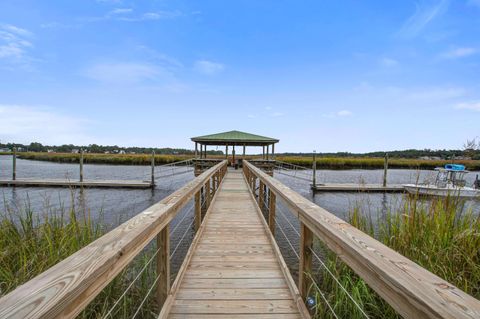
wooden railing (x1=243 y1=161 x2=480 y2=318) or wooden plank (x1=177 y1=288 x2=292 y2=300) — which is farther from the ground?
wooden railing (x1=243 y1=161 x2=480 y2=318)

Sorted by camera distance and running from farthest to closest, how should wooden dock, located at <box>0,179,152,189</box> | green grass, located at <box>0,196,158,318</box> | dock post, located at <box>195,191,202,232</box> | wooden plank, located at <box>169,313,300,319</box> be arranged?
wooden dock, located at <box>0,179,152,189</box>
dock post, located at <box>195,191,202,232</box>
green grass, located at <box>0,196,158,318</box>
wooden plank, located at <box>169,313,300,319</box>

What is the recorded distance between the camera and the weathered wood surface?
1.84 metres

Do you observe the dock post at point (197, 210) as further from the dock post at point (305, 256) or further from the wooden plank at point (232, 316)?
the dock post at point (305, 256)

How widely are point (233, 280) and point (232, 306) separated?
0.40 m

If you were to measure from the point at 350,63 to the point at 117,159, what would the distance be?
34.2m

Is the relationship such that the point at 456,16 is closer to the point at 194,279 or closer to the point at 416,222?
the point at 416,222

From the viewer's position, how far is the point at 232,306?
6.17 feet

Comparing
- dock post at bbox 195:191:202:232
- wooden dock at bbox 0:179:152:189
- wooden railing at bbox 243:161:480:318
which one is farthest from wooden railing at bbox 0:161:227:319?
wooden dock at bbox 0:179:152:189

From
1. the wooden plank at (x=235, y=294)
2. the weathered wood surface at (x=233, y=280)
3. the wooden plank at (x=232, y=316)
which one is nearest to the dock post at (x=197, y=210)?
the weathered wood surface at (x=233, y=280)

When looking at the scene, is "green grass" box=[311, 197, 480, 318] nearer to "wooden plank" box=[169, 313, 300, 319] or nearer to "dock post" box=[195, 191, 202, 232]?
"wooden plank" box=[169, 313, 300, 319]

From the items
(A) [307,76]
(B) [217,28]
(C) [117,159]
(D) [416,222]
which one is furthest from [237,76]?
(C) [117,159]

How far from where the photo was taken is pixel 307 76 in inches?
679

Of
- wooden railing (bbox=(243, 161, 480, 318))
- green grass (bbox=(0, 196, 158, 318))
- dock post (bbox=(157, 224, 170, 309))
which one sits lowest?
green grass (bbox=(0, 196, 158, 318))

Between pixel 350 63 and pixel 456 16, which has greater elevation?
pixel 350 63
